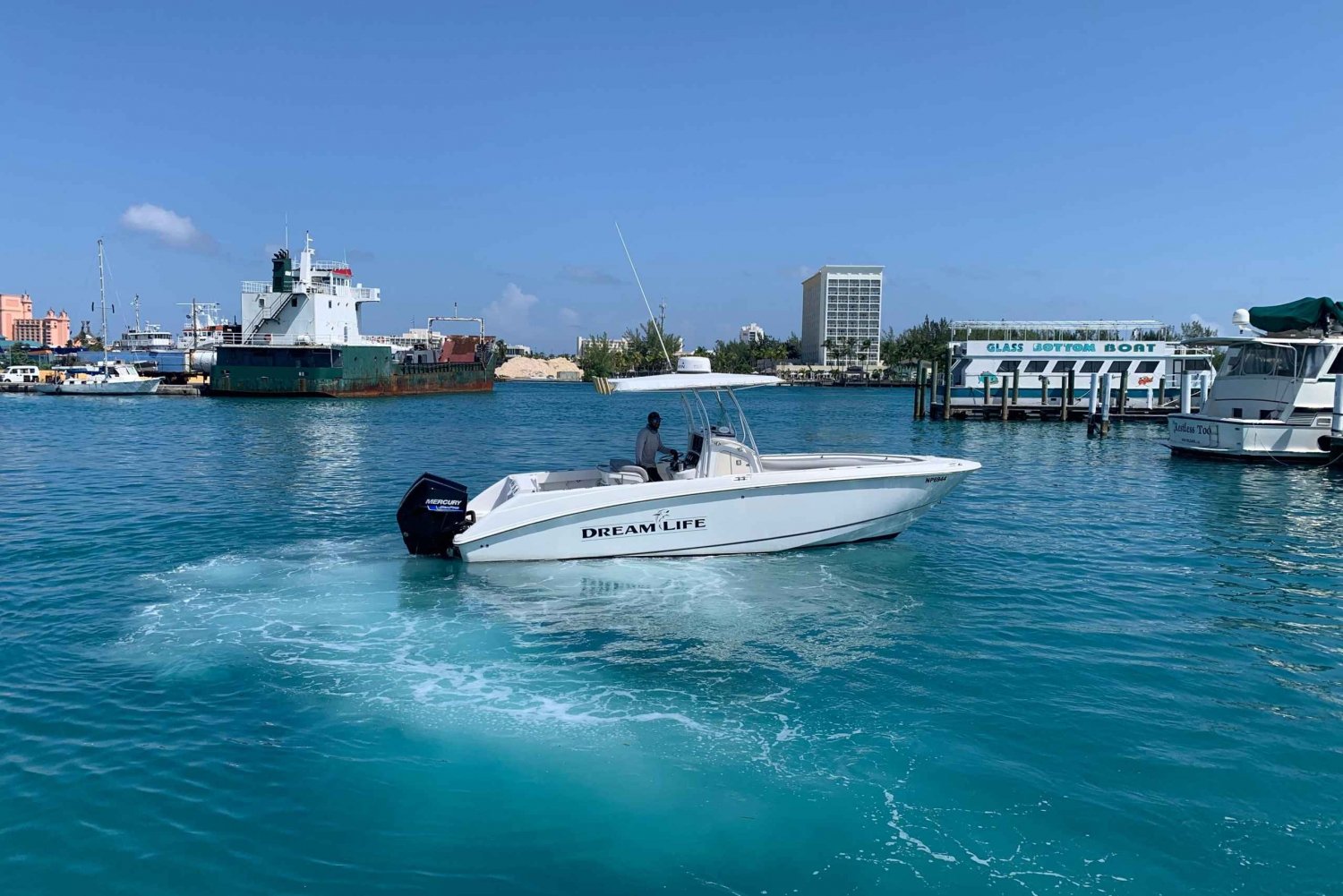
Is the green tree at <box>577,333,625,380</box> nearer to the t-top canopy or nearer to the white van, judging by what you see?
the white van

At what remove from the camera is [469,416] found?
→ 53.4 meters

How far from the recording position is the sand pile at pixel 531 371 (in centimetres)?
17757

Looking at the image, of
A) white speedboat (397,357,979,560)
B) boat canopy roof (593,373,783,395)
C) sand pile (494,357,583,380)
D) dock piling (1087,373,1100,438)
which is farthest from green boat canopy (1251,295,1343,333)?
sand pile (494,357,583,380)

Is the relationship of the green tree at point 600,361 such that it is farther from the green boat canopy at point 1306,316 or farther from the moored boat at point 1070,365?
the green boat canopy at point 1306,316

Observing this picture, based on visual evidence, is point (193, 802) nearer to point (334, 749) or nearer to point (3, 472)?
point (334, 749)

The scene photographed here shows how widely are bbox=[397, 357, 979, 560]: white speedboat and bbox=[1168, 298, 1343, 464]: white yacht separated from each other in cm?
1928

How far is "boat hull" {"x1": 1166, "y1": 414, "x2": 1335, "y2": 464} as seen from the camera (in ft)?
89.1

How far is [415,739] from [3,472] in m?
22.8

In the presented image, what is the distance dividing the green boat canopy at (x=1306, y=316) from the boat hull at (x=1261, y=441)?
3.39m

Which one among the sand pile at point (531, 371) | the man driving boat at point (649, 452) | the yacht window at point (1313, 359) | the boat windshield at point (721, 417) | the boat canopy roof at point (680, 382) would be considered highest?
the sand pile at point (531, 371)

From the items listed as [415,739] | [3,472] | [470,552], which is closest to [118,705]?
[415,739]

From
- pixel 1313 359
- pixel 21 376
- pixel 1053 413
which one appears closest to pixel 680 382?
pixel 1313 359

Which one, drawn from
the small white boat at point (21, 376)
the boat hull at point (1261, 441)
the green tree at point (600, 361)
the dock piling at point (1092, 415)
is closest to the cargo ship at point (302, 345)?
the small white boat at point (21, 376)

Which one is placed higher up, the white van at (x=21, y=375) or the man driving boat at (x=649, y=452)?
the white van at (x=21, y=375)
